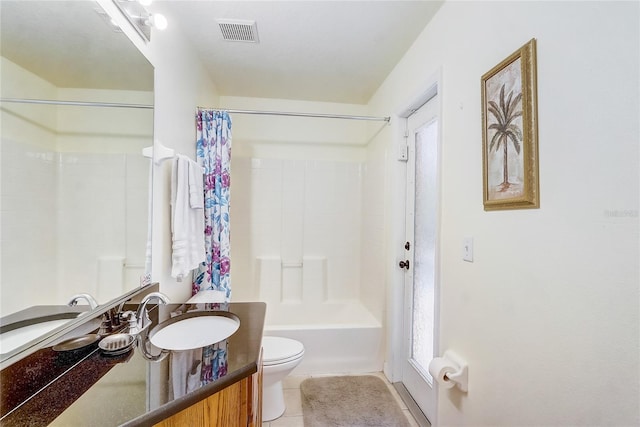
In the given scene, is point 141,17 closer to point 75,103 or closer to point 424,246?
point 75,103

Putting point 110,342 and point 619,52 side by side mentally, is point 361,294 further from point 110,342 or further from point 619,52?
point 619,52

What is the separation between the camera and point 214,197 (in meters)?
2.13

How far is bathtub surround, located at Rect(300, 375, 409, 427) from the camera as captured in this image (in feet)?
5.73

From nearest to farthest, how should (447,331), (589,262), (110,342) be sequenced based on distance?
(589,262) → (110,342) → (447,331)

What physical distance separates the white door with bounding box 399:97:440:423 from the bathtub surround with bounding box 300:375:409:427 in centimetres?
20

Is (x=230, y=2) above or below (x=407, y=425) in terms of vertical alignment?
above

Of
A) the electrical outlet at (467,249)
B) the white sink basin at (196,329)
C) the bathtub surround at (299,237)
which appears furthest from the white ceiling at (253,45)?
the electrical outlet at (467,249)

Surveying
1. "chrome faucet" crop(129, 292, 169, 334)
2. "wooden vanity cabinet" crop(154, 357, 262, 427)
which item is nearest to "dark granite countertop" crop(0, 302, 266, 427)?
"wooden vanity cabinet" crop(154, 357, 262, 427)

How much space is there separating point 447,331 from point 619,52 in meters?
1.25

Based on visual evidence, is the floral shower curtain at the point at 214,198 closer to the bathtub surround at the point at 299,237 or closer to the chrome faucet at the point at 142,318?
the bathtub surround at the point at 299,237

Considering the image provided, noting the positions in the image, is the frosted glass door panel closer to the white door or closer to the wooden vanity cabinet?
the white door

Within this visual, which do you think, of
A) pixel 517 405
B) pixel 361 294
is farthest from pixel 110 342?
pixel 361 294

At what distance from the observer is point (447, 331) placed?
144 centimetres

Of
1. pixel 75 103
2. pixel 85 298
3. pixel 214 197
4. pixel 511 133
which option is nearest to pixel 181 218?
pixel 214 197
